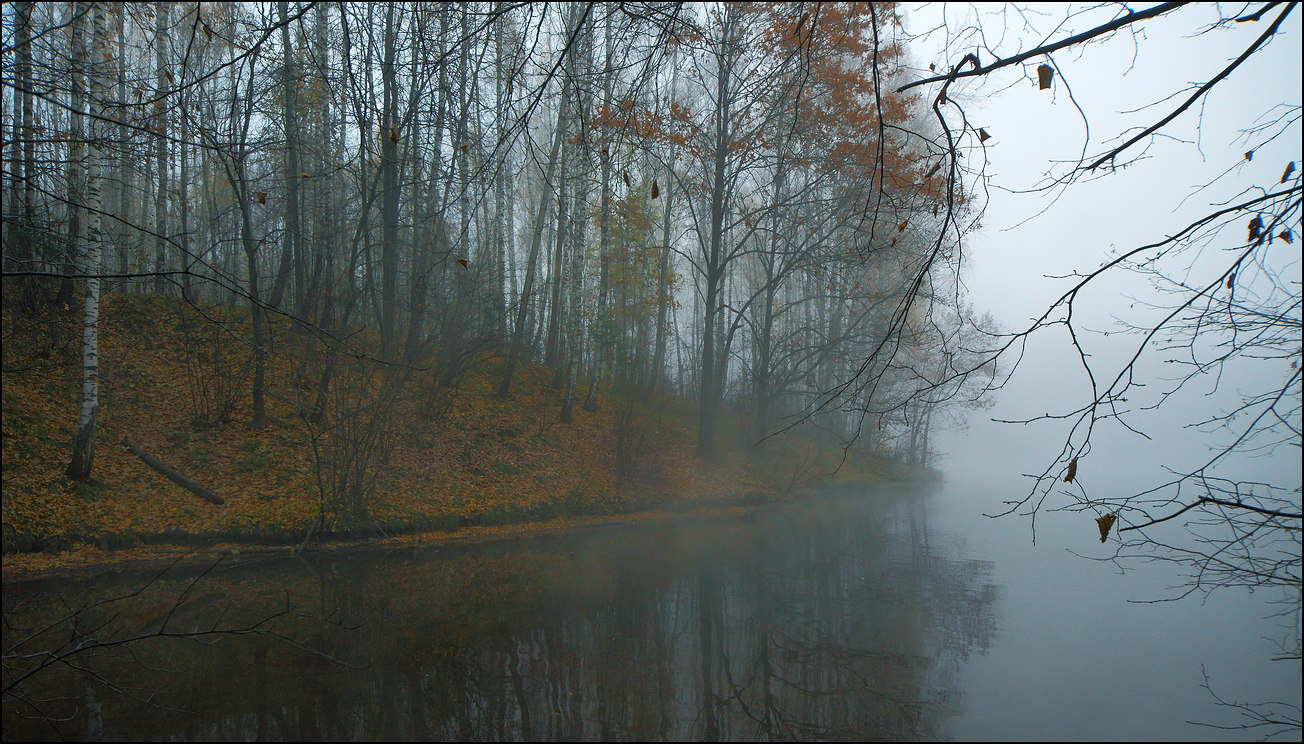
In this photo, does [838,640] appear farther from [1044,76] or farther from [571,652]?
[1044,76]

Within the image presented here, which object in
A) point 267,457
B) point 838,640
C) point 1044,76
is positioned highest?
point 1044,76

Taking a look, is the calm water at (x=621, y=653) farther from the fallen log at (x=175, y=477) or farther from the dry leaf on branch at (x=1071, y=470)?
the dry leaf on branch at (x=1071, y=470)

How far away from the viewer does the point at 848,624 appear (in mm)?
6637

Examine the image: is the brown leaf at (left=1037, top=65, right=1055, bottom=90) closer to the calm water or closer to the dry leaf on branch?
the dry leaf on branch

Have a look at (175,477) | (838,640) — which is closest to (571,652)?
(838,640)

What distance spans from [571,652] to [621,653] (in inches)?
16.8

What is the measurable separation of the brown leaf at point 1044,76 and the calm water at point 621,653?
396 centimetres

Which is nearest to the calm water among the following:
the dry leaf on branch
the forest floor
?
the forest floor

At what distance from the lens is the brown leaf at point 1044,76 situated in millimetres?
2420

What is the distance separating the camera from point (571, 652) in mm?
5609

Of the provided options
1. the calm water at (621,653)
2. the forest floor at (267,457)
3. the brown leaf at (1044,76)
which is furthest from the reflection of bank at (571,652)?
the brown leaf at (1044,76)

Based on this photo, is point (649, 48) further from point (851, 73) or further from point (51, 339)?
point (51, 339)

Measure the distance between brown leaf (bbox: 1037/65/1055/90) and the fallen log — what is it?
402 inches

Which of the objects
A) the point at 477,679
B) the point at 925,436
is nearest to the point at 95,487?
the point at 477,679
